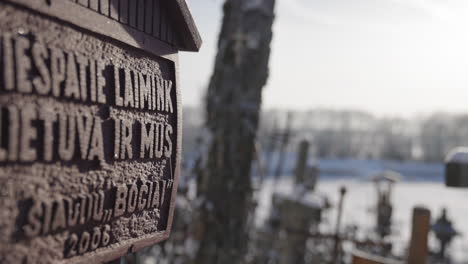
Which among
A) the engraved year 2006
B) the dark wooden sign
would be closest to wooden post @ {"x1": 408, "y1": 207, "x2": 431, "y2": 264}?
the dark wooden sign

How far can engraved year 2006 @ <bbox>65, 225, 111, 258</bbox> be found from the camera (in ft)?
4.41

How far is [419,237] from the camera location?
9.77 ft

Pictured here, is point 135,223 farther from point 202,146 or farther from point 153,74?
point 202,146

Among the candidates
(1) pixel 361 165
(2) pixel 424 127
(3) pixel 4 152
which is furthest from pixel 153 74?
(2) pixel 424 127

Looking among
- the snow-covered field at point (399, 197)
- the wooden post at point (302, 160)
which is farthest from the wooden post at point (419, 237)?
the wooden post at point (302, 160)

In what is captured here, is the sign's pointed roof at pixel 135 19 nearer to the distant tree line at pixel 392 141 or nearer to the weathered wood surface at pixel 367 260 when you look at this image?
the weathered wood surface at pixel 367 260

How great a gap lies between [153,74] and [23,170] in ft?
2.46

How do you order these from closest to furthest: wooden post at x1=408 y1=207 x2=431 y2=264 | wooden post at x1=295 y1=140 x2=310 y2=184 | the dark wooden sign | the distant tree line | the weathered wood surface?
the dark wooden sign
the weathered wood surface
wooden post at x1=408 y1=207 x2=431 y2=264
wooden post at x1=295 y1=140 x2=310 y2=184
the distant tree line

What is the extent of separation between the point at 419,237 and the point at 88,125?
2679 mm

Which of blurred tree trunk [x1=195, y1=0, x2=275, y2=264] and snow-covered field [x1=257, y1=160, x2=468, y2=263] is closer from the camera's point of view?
blurred tree trunk [x1=195, y1=0, x2=275, y2=264]

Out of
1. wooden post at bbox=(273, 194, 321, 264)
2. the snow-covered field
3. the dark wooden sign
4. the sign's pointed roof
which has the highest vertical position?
the sign's pointed roof

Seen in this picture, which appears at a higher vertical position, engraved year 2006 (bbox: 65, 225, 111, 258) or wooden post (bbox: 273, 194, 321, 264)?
engraved year 2006 (bbox: 65, 225, 111, 258)

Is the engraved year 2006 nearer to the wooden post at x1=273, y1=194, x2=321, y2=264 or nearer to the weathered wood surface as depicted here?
the weathered wood surface

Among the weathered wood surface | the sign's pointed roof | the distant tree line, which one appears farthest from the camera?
the distant tree line
